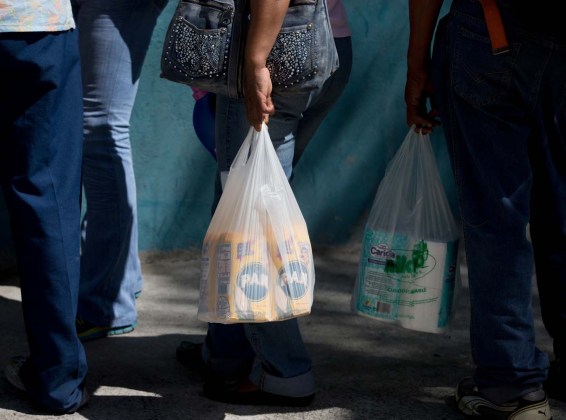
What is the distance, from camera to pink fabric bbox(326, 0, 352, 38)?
2.85 meters

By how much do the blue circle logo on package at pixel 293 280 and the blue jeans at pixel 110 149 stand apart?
989mm

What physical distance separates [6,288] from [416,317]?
1.78 meters

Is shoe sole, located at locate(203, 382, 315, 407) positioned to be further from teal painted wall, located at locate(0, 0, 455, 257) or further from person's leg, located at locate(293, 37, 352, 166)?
teal painted wall, located at locate(0, 0, 455, 257)

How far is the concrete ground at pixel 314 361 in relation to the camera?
9.75 ft

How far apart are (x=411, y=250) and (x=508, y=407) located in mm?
511

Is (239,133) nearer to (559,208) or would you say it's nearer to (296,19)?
(296,19)

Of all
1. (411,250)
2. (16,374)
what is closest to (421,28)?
(411,250)

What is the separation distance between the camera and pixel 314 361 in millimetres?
3373

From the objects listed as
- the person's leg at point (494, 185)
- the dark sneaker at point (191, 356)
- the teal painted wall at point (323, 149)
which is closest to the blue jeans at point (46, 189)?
the dark sneaker at point (191, 356)

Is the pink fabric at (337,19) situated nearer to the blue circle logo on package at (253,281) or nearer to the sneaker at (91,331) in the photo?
the blue circle logo on package at (253,281)

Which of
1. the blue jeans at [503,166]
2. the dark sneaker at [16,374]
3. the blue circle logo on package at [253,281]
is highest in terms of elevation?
the blue jeans at [503,166]

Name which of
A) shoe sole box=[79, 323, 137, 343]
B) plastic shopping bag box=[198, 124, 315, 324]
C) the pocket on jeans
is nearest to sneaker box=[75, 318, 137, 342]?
shoe sole box=[79, 323, 137, 343]

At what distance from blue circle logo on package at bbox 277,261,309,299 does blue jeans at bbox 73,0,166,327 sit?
3.24 feet

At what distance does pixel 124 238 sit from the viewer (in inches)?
138
